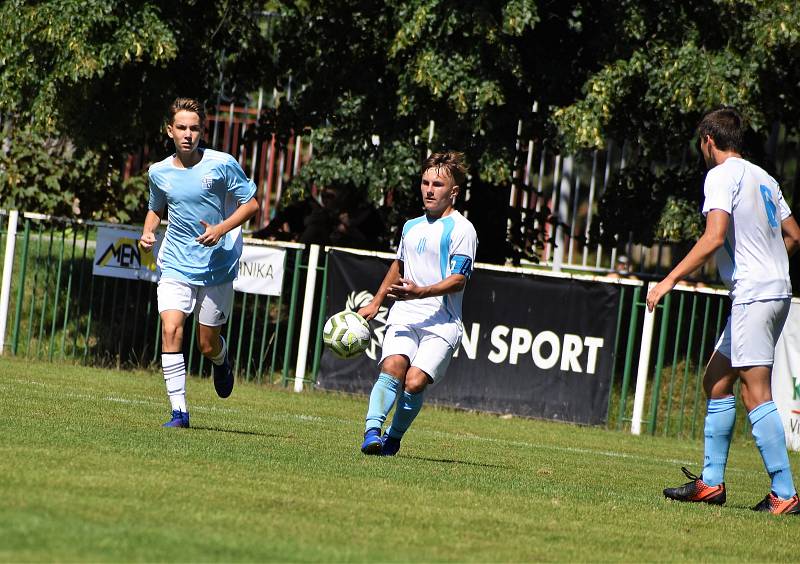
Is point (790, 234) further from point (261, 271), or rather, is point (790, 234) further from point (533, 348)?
point (261, 271)

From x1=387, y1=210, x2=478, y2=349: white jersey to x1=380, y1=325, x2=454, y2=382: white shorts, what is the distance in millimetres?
44

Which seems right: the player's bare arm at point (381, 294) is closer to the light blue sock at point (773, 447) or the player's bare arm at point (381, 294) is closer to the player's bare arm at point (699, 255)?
the player's bare arm at point (699, 255)

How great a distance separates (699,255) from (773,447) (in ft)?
3.91

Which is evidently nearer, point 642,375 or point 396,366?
point 396,366

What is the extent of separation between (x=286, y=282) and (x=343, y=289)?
908mm

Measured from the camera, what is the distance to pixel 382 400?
8820 millimetres

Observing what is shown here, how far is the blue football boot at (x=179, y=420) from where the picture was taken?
9.33 metres

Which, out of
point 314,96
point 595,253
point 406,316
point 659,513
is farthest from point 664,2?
point 659,513

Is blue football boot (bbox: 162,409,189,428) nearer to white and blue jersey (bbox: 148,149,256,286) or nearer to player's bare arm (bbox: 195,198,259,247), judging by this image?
white and blue jersey (bbox: 148,149,256,286)

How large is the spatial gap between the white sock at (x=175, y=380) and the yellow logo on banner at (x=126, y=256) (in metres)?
6.11

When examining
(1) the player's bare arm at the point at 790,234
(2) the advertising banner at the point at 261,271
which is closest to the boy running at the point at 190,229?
(1) the player's bare arm at the point at 790,234

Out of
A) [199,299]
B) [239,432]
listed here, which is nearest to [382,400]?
[239,432]

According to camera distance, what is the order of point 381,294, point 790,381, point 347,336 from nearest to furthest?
point 381,294 → point 347,336 → point 790,381

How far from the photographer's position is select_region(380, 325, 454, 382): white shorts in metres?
8.80
